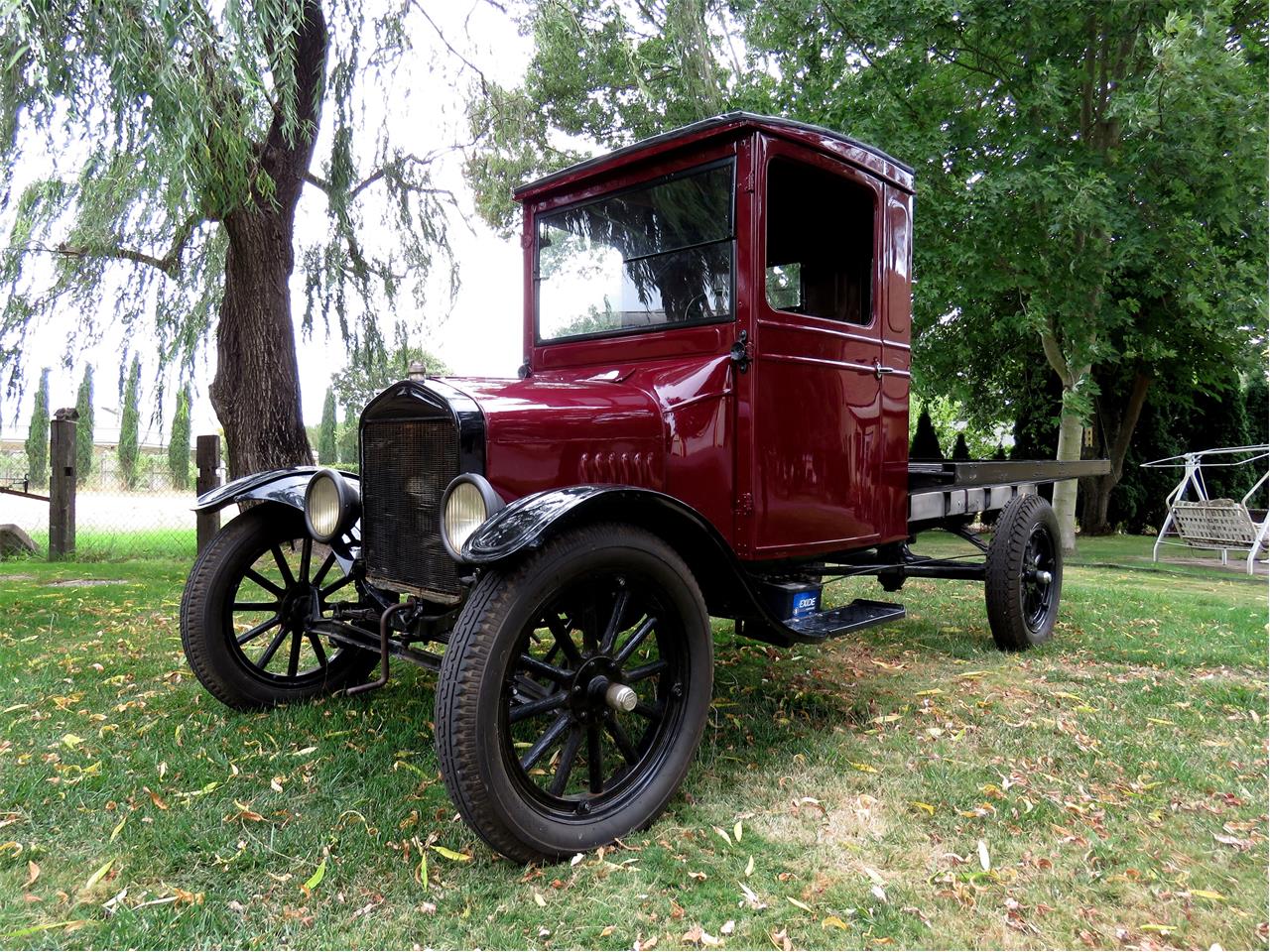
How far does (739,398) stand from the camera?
296 cm

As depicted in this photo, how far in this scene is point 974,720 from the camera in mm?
3322

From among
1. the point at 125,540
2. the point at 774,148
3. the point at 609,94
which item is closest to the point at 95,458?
the point at 125,540

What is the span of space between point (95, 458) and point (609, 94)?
8.26 metres

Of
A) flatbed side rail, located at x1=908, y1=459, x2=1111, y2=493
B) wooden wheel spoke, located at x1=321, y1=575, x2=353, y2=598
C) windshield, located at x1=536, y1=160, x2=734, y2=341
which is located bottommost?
wooden wheel spoke, located at x1=321, y1=575, x2=353, y2=598

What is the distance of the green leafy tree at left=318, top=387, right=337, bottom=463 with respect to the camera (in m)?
22.4

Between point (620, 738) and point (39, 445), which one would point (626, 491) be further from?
point (39, 445)

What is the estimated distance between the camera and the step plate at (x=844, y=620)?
2.97m

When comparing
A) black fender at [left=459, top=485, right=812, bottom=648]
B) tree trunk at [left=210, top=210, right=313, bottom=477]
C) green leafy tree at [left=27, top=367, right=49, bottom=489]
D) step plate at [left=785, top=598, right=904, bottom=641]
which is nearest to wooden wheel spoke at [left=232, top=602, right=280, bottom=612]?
black fender at [left=459, top=485, right=812, bottom=648]

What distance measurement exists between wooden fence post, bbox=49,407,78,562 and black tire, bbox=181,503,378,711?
17.7 feet

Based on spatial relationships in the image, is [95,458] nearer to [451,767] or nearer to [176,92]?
[176,92]

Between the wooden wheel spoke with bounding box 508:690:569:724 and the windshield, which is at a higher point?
the windshield

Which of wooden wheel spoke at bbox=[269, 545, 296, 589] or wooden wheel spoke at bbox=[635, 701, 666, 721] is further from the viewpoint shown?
wooden wheel spoke at bbox=[269, 545, 296, 589]

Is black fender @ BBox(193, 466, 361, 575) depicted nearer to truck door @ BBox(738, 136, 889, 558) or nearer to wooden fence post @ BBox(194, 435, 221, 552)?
truck door @ BBox(738, 136, 889, 558)

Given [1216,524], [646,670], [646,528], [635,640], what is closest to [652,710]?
[646,670]
